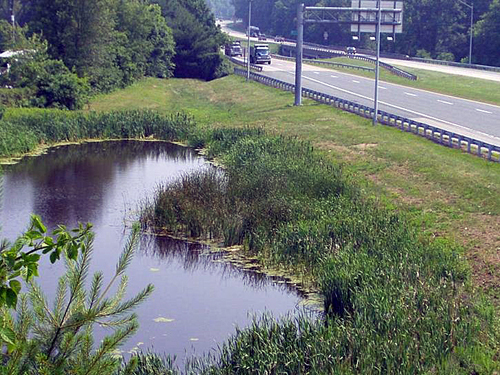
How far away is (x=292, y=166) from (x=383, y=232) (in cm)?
869

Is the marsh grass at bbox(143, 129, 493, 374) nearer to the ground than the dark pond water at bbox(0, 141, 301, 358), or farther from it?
farther from it

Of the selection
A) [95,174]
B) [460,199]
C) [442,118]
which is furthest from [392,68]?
[460,199]

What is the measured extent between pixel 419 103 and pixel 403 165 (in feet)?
66.3

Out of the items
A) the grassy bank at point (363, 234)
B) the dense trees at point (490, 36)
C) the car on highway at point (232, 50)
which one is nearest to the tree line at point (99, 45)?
the car on highway at point (232, 50)

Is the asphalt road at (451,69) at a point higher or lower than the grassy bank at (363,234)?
higher

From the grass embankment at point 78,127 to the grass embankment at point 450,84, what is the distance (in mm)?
19931

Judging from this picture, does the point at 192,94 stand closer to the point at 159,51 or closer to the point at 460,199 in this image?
the point at 159,51

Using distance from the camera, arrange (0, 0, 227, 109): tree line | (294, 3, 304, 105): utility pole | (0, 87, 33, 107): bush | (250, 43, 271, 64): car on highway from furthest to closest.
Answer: (250, 43, 271, 64): car on highway, (0, 0, 227, 109): tree line, (294, 3, 304, 105): utility pole, (0, 87, 33, 107): bush

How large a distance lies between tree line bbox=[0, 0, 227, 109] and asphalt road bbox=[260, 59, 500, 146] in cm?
Result: 1092

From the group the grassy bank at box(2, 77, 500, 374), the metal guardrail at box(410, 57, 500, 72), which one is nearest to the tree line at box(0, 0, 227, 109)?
the grassy bank at box(2, 77, 500, 374)

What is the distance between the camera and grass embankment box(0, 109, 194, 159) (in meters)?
41.3

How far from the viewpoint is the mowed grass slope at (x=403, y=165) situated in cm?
2367

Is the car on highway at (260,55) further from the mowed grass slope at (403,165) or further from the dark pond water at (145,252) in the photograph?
the dark pond water at (145,252)

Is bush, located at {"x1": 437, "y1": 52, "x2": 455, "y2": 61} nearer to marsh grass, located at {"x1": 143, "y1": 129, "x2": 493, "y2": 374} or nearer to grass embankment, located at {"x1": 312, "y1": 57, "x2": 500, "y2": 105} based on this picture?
grass embankment, located at {"x1": 312, "y1": 57, "x2": 500, "y2": 105}
